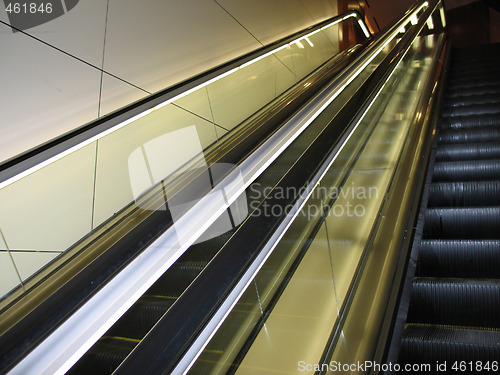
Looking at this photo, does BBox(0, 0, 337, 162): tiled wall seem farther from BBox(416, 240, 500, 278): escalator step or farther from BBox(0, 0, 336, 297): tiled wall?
BBox(416, 240, 500, 278): escalator step

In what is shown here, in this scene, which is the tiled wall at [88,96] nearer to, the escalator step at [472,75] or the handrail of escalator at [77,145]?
the handrail of escalator at [77,145]

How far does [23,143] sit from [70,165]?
1.83 feet

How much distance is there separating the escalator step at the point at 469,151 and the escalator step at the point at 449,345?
1924 millimetres

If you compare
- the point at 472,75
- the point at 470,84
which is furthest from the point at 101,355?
the point at 472,75

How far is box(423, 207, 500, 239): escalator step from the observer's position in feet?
7.43

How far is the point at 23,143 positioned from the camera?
8.36 ft

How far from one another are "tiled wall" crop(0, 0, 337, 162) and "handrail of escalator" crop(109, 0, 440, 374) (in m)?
1.85

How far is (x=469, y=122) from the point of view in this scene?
3.76m

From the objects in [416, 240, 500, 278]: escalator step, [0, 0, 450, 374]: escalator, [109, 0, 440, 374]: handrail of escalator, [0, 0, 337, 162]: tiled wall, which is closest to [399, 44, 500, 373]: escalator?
[416, 240, 500, 278]: escalator step

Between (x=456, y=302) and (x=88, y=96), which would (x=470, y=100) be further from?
(x=88, y=96)

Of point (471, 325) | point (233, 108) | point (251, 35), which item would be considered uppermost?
point (251, 35)

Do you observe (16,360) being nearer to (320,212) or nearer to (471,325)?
(320,212)

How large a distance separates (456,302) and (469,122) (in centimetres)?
244

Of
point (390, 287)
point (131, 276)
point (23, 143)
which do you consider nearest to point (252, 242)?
point (131, 276)
